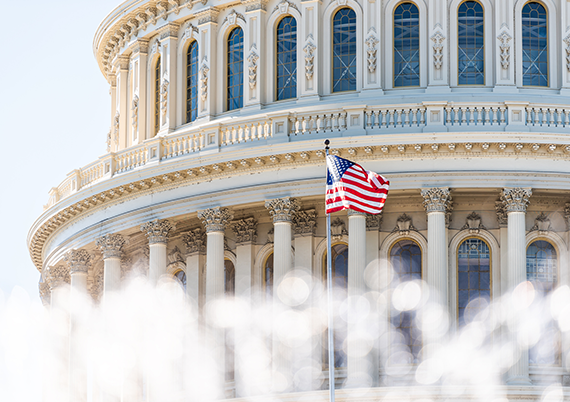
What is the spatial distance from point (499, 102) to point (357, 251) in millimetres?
6741

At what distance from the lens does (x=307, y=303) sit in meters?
48.3

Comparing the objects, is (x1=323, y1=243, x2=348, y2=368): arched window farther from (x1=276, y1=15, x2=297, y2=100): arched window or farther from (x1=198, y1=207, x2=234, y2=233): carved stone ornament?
(x1=276, y1=15, x2=297, y2=100): arched window

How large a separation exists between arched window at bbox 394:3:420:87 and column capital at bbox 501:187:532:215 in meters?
6.05

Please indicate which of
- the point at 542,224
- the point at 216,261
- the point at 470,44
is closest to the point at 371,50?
the point at 470,44

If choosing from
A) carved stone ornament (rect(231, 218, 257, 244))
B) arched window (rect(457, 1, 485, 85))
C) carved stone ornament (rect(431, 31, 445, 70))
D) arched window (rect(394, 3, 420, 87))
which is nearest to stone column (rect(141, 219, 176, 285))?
carved stone ornament (rect(231, 218, 257, 244))

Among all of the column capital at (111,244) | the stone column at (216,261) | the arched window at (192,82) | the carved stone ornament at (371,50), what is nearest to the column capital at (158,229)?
the stone column at (216,261)

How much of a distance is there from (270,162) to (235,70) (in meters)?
6.50

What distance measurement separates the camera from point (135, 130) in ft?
187

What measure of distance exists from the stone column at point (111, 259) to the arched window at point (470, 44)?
→ 13.8 meters

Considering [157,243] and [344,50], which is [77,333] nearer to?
[157,243]

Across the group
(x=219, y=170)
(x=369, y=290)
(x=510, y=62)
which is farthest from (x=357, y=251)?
(x=510, y=62)

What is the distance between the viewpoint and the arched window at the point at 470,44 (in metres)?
50.0

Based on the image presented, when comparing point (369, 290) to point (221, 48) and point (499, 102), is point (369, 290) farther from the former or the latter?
point (221, 48)

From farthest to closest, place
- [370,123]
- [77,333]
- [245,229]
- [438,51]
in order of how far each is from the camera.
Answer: [77,333], [245,229], [438,51], [370,123]
